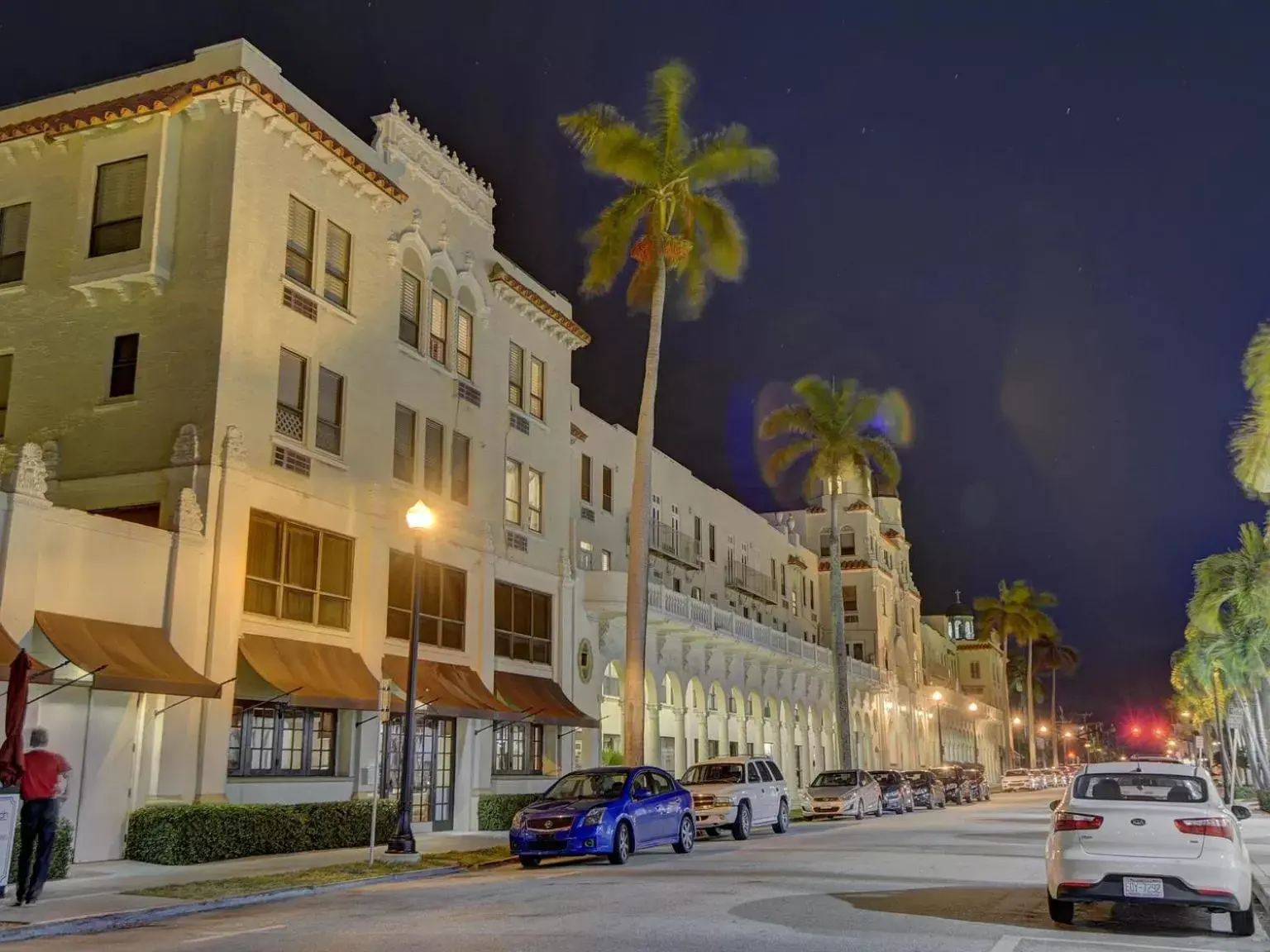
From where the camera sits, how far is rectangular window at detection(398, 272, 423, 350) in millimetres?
28859

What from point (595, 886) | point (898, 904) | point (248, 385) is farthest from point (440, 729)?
point (898, 904)

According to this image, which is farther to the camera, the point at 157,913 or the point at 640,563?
the point at 640,563

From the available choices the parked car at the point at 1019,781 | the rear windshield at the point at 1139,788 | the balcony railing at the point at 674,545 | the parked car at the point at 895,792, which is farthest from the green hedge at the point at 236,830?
the parked car at the point at 1019,781

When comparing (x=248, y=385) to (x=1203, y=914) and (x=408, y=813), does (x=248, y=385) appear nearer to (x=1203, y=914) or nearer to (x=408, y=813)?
(x=408, y=813)

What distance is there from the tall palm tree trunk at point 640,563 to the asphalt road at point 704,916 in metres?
8.61

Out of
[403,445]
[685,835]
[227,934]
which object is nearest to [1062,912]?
[227,934]

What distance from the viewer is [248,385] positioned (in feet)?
76.1

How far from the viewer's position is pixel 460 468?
30.6 metres

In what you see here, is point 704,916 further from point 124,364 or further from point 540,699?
point 540,699

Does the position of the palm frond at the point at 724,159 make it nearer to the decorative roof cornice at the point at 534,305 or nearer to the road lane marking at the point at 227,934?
the decorative roof cornice at the point at 534,305

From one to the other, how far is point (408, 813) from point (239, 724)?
4045 mm

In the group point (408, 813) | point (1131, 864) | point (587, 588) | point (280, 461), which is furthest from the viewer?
point (587, 588)

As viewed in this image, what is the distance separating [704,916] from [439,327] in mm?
20687

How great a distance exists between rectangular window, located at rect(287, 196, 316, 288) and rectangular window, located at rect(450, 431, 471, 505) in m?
6.11
